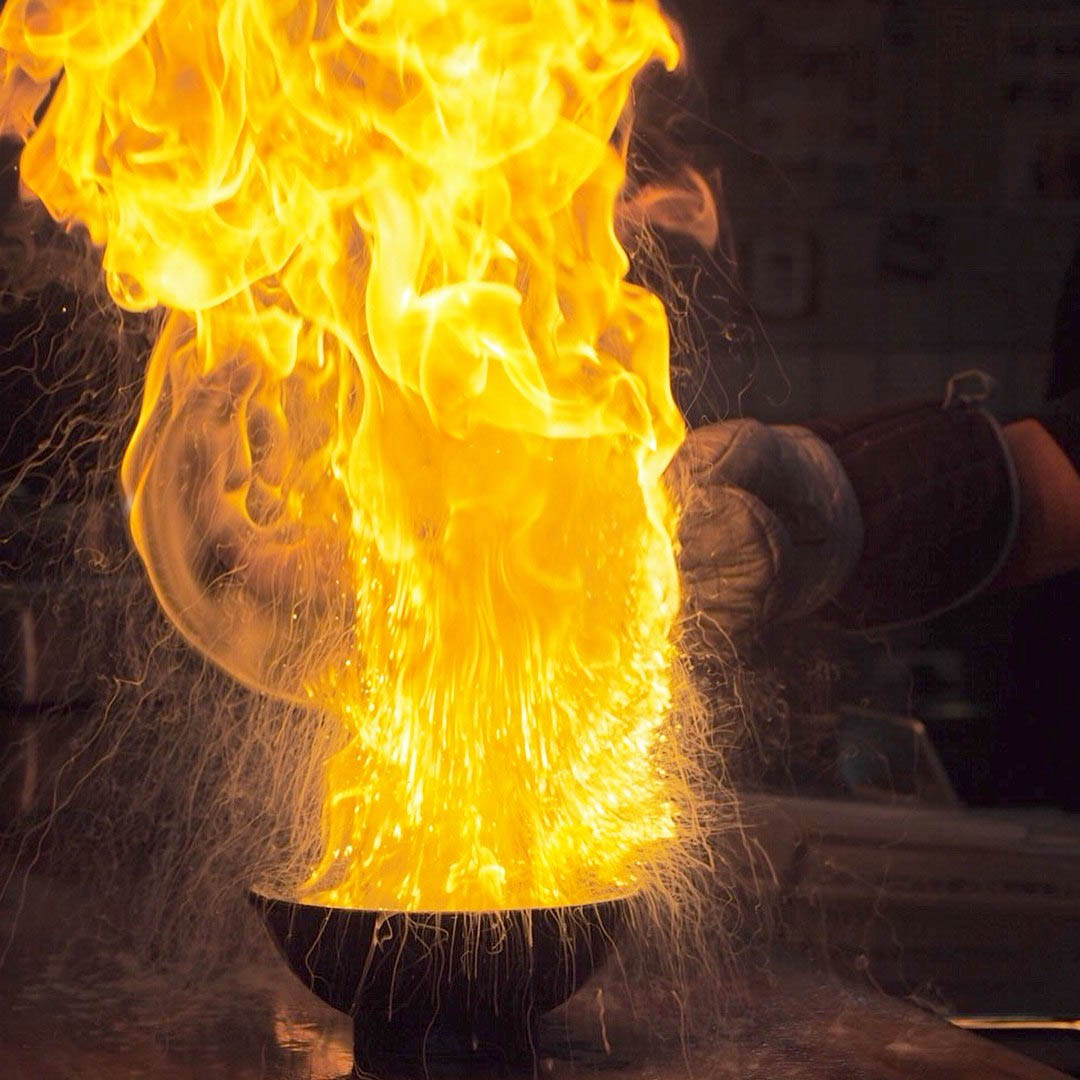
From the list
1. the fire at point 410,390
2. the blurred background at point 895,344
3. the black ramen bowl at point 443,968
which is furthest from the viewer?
the blurred background at point 895,344

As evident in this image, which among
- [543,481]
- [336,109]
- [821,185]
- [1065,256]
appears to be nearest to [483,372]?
[543,481]

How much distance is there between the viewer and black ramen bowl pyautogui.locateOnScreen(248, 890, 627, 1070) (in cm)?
127

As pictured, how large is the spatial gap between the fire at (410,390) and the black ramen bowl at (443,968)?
0.08 m

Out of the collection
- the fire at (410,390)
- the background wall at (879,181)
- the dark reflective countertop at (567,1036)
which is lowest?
the dark reflective countertop at (567,1036)

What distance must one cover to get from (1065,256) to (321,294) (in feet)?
4.06

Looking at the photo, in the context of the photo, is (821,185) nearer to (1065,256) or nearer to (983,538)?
(1065,256)

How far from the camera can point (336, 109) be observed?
5.23ft

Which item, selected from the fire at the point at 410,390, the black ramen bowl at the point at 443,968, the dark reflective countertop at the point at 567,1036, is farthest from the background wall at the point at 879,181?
the black ramen bowl at the point at 443,968

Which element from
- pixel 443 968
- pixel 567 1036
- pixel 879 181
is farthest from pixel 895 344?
pixel 443 968

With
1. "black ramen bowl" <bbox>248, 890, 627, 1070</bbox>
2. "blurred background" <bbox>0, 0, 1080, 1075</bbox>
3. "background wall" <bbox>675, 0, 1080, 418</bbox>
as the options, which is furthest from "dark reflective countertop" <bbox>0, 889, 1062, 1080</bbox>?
"background wall" <bbox>675, 0, 1080, 418</bbox>

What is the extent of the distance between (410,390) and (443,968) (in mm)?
521

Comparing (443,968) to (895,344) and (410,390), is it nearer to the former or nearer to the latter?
(410,390)

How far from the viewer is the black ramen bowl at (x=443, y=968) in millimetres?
1267

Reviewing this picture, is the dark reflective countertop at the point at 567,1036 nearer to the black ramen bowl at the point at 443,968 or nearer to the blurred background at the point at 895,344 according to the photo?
the black ramen bowl at the point at 443,968
